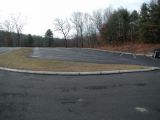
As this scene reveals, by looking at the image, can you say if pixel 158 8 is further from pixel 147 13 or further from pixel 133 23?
pixel 133 23

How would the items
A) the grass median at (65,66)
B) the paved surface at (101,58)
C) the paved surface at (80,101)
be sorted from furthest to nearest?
1. the paved surface at (101,58)
2. the grass median at (65,66)
3. the paved surface at (80,101)

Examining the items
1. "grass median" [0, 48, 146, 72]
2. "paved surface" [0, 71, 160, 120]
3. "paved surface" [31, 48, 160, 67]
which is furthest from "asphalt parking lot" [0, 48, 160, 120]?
"paved surface" [31, 48, 160, 67]

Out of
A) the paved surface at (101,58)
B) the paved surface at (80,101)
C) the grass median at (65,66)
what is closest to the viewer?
the paved surface at (80,101)

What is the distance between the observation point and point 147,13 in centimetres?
4166

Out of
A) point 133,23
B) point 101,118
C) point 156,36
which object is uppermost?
point 133,23

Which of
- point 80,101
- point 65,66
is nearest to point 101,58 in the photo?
point 65,66

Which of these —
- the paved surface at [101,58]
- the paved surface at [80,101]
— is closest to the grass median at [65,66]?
the paved surface at [101,58]

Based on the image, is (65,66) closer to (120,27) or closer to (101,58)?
(101,58)

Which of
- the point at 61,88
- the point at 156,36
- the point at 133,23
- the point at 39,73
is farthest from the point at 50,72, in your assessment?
the point at 133,23

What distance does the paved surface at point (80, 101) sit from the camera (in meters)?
5.36

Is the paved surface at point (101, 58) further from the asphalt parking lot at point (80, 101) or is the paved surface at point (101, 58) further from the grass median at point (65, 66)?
the asphalt parking lot at point (80, 101)

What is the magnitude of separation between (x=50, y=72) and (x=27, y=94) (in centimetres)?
483

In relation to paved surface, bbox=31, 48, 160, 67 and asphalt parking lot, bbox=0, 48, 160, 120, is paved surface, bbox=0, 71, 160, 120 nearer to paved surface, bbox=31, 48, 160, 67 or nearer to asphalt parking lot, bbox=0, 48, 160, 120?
asphalt parking lot, bbox=0, 48, 160, 120

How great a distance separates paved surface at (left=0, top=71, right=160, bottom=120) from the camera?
536cm
